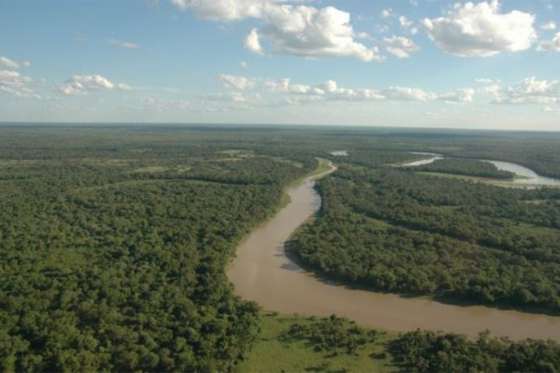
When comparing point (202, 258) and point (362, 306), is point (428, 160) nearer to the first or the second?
point (202, 258)

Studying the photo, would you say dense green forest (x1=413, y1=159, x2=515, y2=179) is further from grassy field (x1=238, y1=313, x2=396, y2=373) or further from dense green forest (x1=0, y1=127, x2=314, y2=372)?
grassy field (x1=238, y1=313, x2=396, y2=373)

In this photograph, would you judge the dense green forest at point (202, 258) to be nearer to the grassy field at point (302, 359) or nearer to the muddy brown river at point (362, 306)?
the grassy field at point (302, 359)

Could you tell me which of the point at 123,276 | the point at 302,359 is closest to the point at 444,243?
the point at 302,359

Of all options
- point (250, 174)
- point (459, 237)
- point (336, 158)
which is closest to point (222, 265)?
point (459, 237)

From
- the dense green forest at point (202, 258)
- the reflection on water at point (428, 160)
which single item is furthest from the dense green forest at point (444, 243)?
the reflection on water at point (428, 160)

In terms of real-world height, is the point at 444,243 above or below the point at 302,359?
above

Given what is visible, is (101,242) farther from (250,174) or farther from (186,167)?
(186,167)
